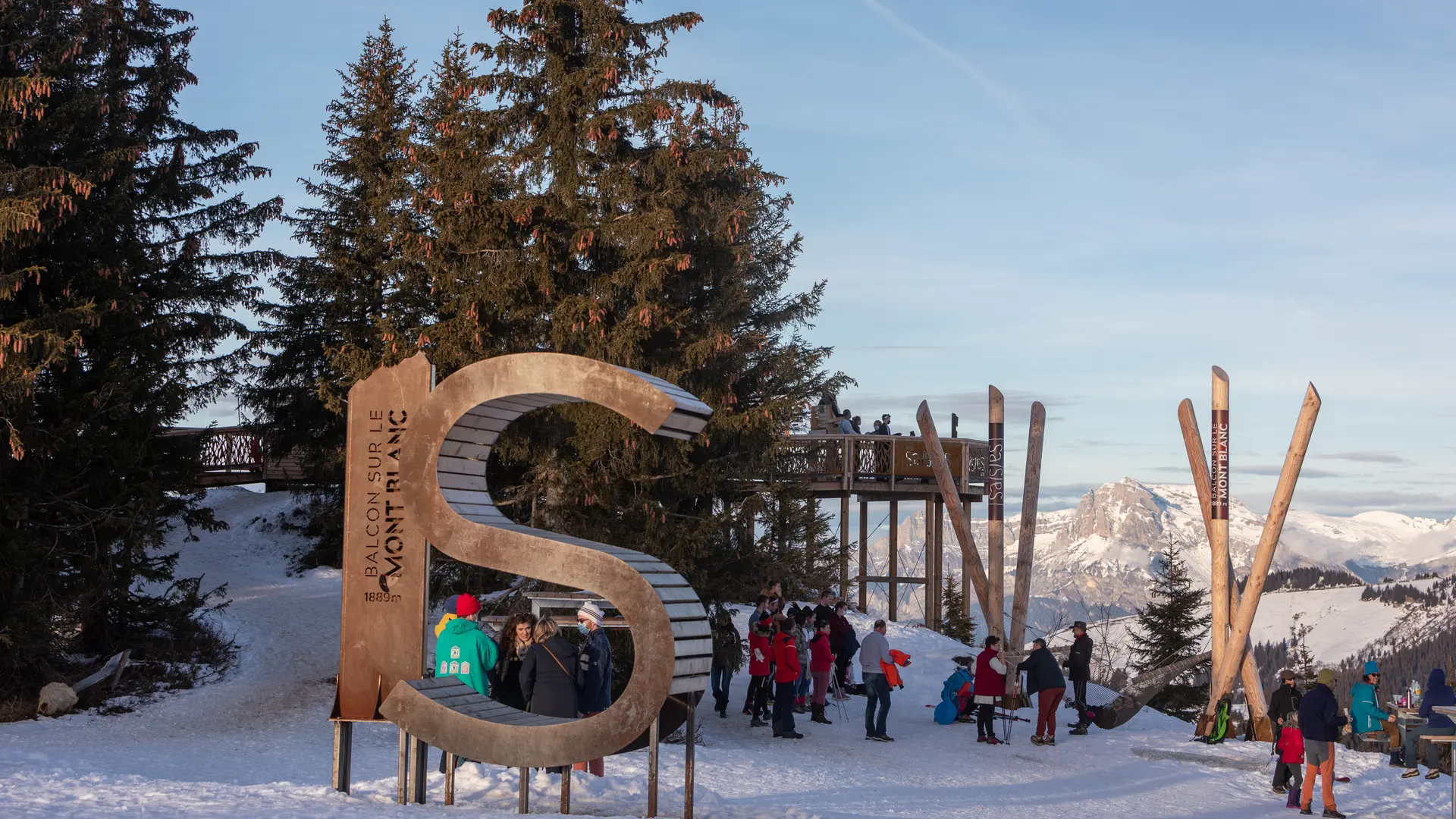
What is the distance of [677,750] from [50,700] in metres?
7.77

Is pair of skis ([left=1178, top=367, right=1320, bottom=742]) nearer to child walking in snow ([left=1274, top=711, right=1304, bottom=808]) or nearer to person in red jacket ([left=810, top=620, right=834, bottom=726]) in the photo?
child walking in snow ([left=1274, top=711, right=1304, bottom=808])

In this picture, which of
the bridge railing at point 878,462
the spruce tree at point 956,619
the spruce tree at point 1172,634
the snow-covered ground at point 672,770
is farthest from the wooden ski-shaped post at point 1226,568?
the spruce tree at point 1172,634

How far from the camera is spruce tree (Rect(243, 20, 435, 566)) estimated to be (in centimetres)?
2455

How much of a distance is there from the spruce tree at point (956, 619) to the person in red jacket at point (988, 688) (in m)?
15.6

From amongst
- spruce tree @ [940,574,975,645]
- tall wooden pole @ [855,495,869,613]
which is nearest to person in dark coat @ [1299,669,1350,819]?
tall wooden pole @ [855,495,869,613]

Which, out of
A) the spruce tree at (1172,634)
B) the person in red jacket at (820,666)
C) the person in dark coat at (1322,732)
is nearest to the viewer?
the person in dark coat at (1322,732)

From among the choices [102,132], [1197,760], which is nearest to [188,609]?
[102,132]

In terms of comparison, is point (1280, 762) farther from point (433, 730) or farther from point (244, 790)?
point (244, 790)

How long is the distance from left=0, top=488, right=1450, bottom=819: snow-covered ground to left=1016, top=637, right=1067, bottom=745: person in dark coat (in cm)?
33

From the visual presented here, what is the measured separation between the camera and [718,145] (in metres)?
18.1

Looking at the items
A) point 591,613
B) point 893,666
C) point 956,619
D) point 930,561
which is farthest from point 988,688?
point 956,619

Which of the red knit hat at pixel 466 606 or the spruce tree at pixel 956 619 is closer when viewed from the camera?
the red knit hat at pixel 466 606

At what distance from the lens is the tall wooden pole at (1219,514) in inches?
777

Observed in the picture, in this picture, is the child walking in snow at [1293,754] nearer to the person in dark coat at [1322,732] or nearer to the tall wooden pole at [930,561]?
the person in dark coat at [1322,732]
